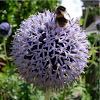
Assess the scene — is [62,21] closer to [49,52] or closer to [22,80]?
[49,52]

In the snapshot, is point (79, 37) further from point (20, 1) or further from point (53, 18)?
point (20, 1)

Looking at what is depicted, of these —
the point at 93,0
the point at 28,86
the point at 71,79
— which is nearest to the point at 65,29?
the point at 71,79

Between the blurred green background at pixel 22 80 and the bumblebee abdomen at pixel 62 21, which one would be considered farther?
the blurred green background at pixel 22 80

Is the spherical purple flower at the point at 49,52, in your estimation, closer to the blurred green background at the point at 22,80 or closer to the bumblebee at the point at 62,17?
the bumblebee at the point at 62,17

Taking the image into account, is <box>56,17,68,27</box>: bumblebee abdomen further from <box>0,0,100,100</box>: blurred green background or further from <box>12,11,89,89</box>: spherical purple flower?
<box>0,0,100,100</box>: blurred green background

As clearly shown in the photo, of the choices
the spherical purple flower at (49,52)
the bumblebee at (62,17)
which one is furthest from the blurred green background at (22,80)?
the bumblebee at (62,17)
